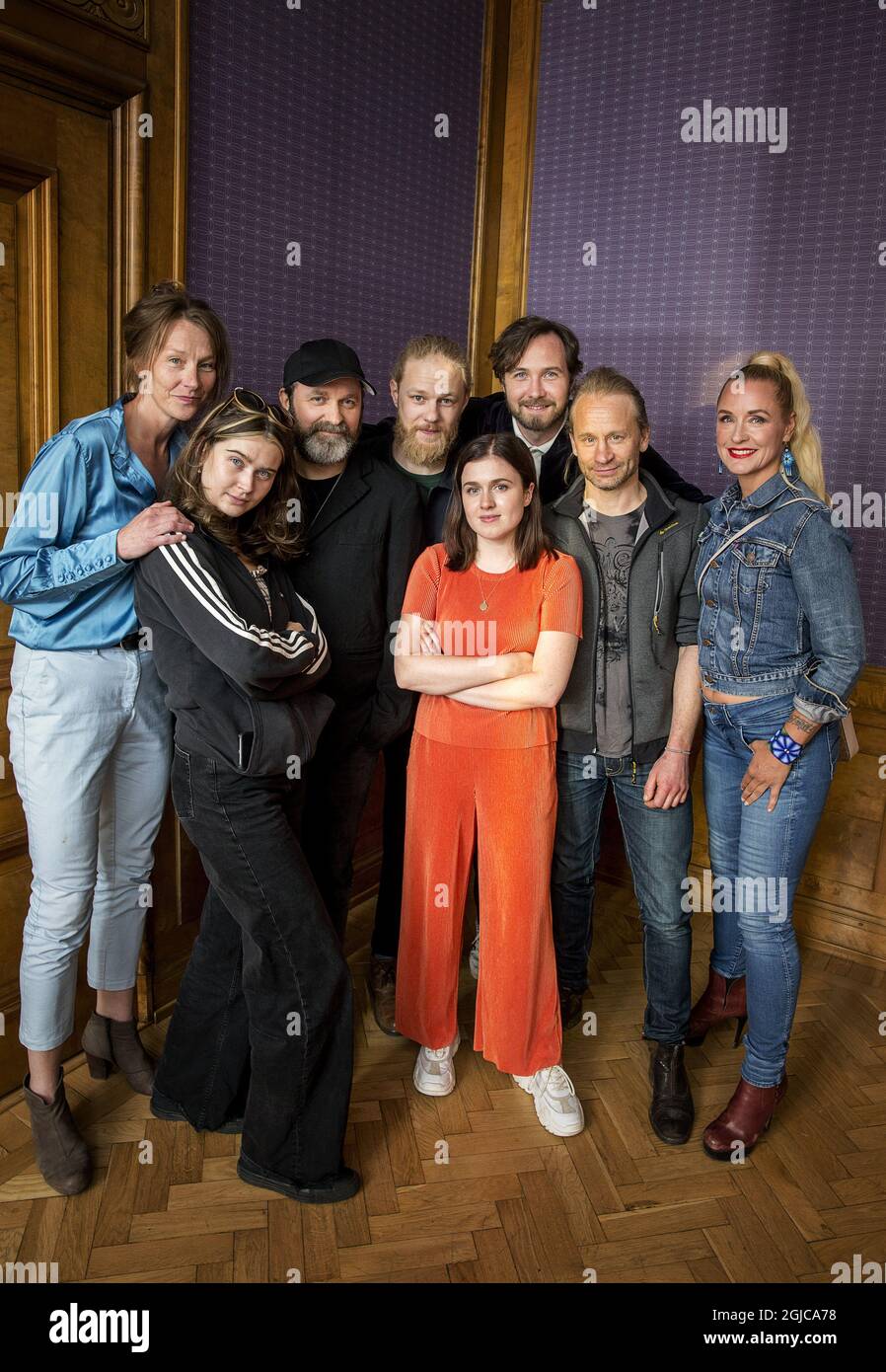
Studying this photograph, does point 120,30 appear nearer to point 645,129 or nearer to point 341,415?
point 341,415

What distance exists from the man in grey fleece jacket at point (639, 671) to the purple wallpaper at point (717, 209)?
1196mm

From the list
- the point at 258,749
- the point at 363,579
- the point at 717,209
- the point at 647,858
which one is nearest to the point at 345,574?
the point at 363,579

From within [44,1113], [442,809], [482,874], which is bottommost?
[44,1113]

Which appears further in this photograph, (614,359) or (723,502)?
(614,359)

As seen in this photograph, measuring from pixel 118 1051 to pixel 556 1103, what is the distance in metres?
1.10

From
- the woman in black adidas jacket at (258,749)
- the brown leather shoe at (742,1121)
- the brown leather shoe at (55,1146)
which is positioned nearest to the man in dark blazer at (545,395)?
the woman in black adidas jacket at (258,749)

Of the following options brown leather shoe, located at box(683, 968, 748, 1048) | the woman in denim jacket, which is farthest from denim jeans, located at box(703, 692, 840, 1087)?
brown leather shoe, located at box(683, 968, 748, 1048)

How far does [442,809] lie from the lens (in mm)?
2277

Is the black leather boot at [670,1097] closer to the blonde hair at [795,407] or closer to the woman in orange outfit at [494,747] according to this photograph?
the woman in orange outfit at [494,747]

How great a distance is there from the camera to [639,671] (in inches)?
90.0

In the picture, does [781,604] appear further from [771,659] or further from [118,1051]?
[118,1051]

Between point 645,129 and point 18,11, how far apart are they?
2196mm

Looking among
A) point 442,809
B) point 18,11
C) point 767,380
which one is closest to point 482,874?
point 442,809

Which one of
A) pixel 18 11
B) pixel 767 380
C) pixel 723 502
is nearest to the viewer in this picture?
pixel 18 11
